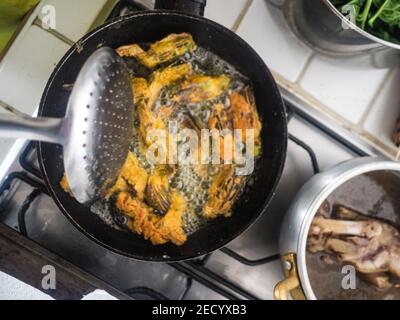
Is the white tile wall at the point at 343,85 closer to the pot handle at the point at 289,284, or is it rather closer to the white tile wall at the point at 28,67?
the pot handle at the point at 289,284

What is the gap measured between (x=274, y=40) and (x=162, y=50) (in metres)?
0.23

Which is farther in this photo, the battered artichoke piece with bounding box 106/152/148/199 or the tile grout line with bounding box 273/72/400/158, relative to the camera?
the tile grout line with bounding box 273/72/400/158

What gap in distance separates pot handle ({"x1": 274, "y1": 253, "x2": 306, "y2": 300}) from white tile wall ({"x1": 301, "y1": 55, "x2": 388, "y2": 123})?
0.31 meters

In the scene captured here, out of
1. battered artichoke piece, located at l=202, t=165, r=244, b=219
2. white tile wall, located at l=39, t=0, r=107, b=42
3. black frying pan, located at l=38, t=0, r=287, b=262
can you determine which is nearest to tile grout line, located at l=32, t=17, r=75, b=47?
white tile wall, located at l=39, t=0, r=107, b=42

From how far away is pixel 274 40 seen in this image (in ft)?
2.75

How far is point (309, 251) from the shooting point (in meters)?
0.75

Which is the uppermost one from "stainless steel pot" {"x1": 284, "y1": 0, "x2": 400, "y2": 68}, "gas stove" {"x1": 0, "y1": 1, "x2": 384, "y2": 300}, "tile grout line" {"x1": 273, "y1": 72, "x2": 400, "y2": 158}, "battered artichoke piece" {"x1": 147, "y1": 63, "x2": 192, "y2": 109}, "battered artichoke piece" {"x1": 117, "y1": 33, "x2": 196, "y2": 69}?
"stainless steel pot" {"x1": 284, "y1": 0, "x2": 400, "y2": 68}

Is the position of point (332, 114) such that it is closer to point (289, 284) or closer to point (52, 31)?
point (289, 284)

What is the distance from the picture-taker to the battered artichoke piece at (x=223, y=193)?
0.74 m

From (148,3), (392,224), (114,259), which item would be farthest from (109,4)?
(392,224)

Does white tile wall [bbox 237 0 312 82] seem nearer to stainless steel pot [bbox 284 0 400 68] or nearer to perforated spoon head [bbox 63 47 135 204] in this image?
stainless steel pot [bbox 284 0 400 68]

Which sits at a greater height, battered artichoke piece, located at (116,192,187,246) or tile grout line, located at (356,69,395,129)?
tile grout line, located at (356,69,395,129)

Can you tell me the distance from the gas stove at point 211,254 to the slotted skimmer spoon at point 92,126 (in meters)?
0.19

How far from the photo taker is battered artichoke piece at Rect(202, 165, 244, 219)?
0.74 meters
